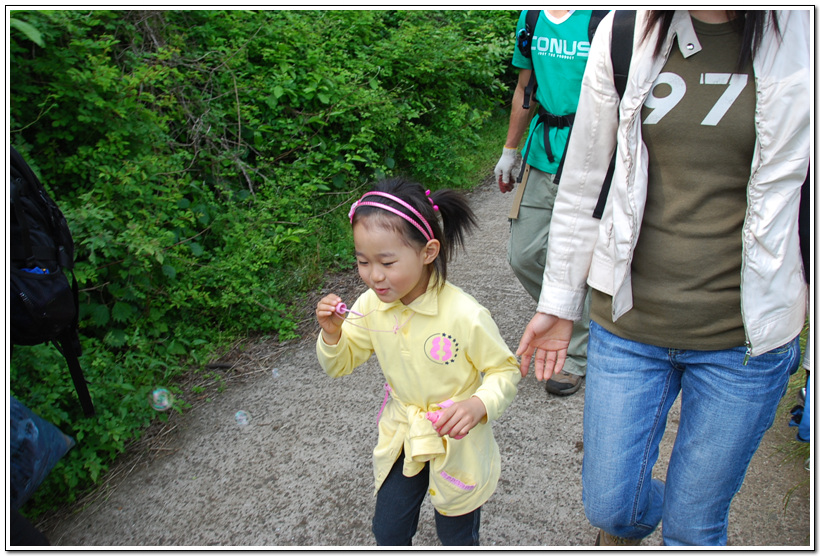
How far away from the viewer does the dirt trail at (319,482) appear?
2.59m

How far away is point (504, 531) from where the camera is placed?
8.43 ft

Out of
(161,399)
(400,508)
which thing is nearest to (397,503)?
(400,508)

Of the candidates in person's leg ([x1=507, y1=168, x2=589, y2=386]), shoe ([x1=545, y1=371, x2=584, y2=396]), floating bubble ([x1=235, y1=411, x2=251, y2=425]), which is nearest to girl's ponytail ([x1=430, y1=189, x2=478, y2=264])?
person's leg ([x1=507, y1=168, x2=589, y2=386])

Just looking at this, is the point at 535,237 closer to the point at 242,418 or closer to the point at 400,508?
the point at 400,508

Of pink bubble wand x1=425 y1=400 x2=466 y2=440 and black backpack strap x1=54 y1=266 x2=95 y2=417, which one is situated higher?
pink bubble wand x1=425 y1=400 x2=466 y2=440

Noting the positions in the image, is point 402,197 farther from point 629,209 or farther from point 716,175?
point 716,175

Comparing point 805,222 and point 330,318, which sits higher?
point 805,222

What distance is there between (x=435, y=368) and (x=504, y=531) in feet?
3.24

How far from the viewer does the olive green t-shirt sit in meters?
1.59

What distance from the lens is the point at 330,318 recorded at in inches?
78.5

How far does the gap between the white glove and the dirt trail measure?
1046 mm

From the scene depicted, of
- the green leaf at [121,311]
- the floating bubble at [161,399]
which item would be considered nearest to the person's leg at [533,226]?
the floating bubble at [161,399]

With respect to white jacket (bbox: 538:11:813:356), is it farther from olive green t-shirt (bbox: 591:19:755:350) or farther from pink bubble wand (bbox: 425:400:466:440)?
pink bubble wand (bbox: 425:400:466:440)

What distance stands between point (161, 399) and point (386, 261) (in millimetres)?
1925
